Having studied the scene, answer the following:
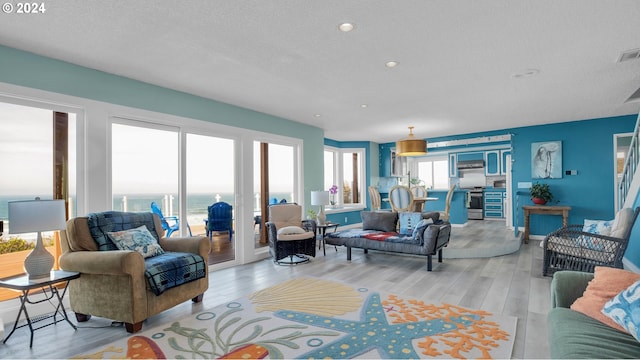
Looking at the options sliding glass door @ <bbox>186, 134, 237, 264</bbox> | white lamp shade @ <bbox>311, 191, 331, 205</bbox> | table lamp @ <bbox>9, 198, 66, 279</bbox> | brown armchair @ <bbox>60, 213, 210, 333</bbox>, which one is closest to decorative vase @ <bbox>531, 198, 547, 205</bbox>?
white lamp shade @ <bbox>311, 191, 331, 205</bbox>

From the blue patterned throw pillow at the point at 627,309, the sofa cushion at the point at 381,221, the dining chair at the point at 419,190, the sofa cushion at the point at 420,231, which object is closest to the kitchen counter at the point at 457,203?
the dining chair at the point at 419,190

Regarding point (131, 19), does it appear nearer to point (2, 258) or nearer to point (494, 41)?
point (2, 258)

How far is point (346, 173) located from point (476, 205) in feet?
14.0

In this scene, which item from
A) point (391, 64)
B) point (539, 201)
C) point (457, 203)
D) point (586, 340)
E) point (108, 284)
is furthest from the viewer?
point (457, 203)

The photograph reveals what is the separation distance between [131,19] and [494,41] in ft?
10.1

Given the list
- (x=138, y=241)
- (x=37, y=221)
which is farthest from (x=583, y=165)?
(x=37, y=221)

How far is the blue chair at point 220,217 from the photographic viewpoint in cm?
528

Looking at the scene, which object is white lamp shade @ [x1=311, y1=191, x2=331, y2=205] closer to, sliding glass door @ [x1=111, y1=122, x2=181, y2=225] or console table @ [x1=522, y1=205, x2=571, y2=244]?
sliding glass door @ [x1=111, y1=122, x2=181, y2=225]

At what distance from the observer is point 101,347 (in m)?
2.44

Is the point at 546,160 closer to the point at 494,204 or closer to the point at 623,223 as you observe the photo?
the point at 494,204

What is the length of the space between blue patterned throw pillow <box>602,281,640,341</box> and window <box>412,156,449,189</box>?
8987 mm

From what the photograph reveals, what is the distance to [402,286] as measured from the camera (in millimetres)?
3836

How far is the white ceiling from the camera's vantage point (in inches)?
94.3

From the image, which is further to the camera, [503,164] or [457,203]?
[503,164]
